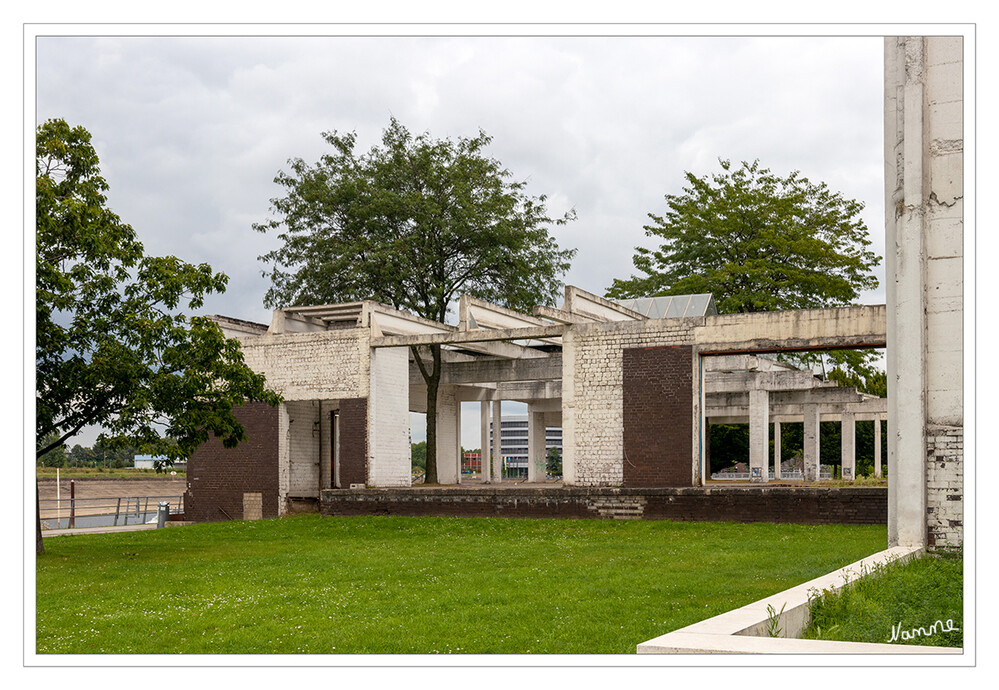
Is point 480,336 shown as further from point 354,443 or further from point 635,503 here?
point 635,503

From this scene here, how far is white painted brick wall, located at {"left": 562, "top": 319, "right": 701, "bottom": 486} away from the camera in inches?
879

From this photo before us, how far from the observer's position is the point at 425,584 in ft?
41.6

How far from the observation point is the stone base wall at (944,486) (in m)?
13.0

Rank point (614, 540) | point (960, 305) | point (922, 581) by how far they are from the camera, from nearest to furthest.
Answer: point (922, 581) → point (960, 305) → point (614, 540)

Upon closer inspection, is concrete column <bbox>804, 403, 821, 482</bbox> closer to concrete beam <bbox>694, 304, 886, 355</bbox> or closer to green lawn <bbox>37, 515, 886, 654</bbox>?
concrete beam <bbox>694, 304, 886, 355</bbox>

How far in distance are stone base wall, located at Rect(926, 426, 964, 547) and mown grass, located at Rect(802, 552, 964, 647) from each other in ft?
6.55

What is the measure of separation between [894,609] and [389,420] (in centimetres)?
1822
